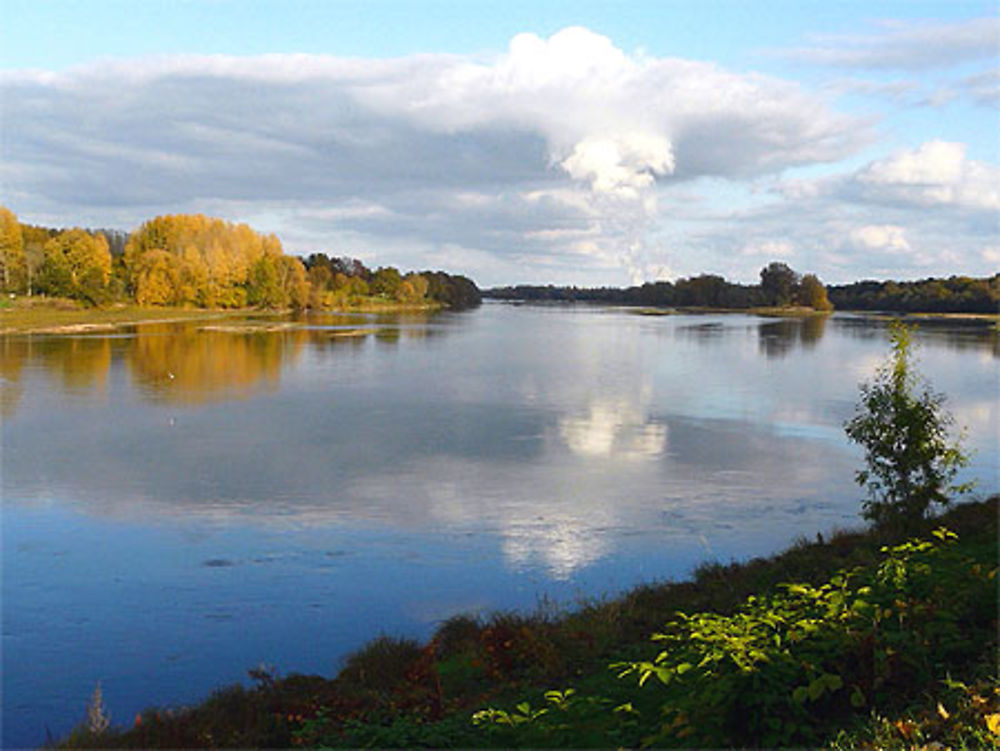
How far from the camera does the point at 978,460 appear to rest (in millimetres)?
21625

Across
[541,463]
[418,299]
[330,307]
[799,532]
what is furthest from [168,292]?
[799,532]

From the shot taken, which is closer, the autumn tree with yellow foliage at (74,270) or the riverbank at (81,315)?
the riverbank at (81,315)

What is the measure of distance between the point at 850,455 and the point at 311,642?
54.4 ft

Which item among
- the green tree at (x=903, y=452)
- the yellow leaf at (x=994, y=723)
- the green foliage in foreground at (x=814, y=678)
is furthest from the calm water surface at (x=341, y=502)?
the yellow leaf at (x=994, y=723)

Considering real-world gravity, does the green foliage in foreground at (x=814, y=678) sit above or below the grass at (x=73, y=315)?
below

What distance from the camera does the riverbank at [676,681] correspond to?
5781mm

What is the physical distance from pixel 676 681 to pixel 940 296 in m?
177

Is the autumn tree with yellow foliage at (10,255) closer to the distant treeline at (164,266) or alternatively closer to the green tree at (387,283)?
the distant treeline at (164,266)

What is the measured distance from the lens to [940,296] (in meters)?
162

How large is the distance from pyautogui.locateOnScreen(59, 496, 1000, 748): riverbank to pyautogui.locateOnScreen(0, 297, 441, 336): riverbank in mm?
63793

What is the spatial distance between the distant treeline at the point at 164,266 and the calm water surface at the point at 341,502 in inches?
2554

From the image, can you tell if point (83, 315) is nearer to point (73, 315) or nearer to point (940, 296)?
point (73, 315)

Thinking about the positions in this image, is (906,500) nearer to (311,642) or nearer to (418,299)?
(311,642)

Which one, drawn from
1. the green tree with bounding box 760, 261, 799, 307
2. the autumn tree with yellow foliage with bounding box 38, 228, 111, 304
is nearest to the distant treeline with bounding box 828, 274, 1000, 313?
the green tree with bounding box 760, 261, 799, 307
